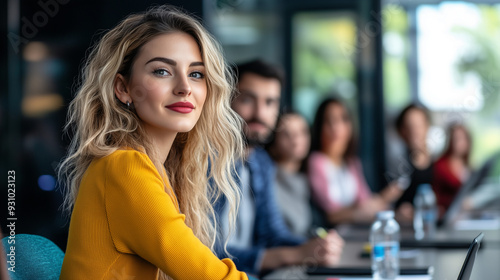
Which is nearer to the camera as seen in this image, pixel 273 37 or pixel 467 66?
pixel 273 37

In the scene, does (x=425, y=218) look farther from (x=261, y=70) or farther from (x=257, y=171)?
(x=261, y=70)

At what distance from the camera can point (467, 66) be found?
6332 millimetres

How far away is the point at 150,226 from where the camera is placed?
1.03 m

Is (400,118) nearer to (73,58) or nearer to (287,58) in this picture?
(287,58)

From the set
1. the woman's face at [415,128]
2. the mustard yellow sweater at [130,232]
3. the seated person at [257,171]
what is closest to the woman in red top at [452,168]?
the woman's face at [415,128]

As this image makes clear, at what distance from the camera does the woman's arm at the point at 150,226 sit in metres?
1.03

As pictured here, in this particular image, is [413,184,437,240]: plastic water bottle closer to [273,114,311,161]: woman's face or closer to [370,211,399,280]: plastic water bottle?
[370,211,399,280]: plastic water bottle

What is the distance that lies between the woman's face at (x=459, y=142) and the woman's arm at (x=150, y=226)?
419 cm

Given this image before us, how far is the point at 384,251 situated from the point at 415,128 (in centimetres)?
280

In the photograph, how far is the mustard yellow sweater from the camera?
103 cm

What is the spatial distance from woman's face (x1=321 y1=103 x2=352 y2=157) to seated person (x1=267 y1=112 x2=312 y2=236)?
445 mm

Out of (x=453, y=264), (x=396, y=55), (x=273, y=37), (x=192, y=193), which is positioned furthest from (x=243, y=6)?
(x=192, y=193)

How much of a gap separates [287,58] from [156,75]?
484 cm

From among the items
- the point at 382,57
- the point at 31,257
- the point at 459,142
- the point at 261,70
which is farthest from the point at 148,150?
the point at 382,57
